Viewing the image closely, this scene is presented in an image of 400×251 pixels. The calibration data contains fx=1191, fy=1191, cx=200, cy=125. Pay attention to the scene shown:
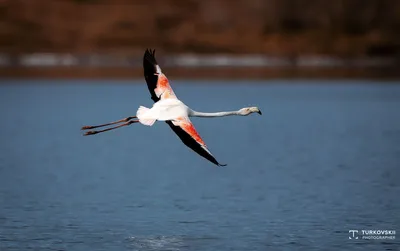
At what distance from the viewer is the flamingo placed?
15.5 meters

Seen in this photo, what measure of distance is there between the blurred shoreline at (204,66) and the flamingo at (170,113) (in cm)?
4458

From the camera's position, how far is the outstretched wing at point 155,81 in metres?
17.1

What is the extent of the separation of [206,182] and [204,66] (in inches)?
1754

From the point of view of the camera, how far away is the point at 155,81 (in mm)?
17297

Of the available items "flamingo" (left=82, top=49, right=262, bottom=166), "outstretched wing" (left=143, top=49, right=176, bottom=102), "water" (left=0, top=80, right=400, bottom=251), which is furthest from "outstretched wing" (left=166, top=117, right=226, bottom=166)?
"water" (left=0, top=80, right=400, bottom=251)

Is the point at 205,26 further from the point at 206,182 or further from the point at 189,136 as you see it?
the point at 189,136

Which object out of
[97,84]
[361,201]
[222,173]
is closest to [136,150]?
[222,173]

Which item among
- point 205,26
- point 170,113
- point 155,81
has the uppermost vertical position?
point 205,26

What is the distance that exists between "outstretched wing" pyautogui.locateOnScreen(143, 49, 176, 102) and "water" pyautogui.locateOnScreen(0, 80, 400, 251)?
6.24 ft

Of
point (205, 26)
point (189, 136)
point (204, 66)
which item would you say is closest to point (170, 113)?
point (189, 136)

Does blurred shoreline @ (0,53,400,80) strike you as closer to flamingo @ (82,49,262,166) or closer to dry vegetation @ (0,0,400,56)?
dry vegetation @ (0,0,400,56)

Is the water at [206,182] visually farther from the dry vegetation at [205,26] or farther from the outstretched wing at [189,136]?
the dry vegetation at [205,26]

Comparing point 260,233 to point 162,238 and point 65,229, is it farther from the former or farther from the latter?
point 65,229

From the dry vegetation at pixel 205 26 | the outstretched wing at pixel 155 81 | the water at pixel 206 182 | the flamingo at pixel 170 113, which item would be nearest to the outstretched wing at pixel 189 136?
the flamingo at pixel 170 113
